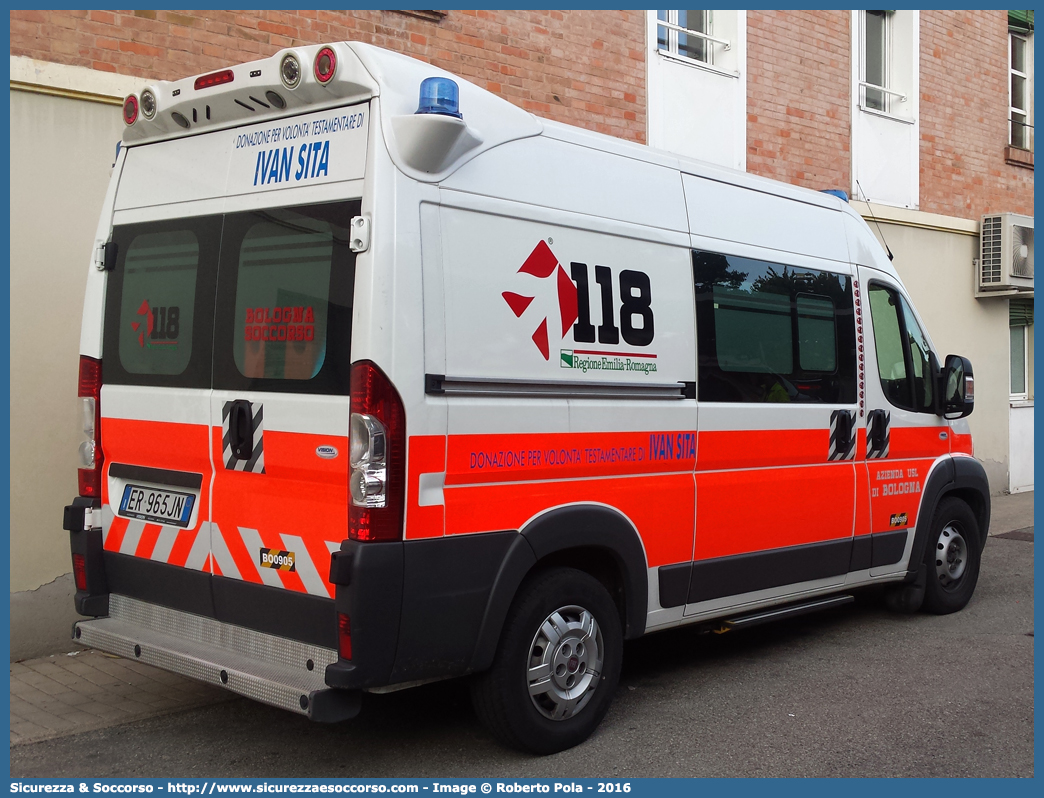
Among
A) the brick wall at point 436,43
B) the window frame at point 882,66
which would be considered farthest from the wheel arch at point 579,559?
the window frame at point 882,66

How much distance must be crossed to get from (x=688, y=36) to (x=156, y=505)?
7587 millimetres

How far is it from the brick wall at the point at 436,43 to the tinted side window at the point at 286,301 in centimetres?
269

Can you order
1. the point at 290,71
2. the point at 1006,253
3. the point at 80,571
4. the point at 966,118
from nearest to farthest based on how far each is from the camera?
the point at 290,71 < the point at 80,571 < the point at 1006,253 < the point at 966,118

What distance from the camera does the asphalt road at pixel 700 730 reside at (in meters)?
4.41

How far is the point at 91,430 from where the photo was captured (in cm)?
496

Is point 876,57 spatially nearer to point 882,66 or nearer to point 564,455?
point 882,66

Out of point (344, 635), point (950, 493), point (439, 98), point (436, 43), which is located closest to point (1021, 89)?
point (950, 493)

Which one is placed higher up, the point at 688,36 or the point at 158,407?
the point at 688,36

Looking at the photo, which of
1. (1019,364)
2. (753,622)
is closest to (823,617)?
(753,622)

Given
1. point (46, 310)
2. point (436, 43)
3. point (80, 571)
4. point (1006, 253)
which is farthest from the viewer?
point (1006, 253)

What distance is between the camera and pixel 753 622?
18.3ft

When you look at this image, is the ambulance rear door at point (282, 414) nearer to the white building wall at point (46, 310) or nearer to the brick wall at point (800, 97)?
the white building wall at point (46, 310)

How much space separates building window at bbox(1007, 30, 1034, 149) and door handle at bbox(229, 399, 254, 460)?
498 inches

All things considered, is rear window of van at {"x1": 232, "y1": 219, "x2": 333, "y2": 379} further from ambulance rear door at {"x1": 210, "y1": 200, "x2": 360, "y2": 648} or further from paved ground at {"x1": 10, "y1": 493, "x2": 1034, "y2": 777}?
paved ground at {"x1": 10, "y1": 493, "x2": 1034, "y2": 777}
